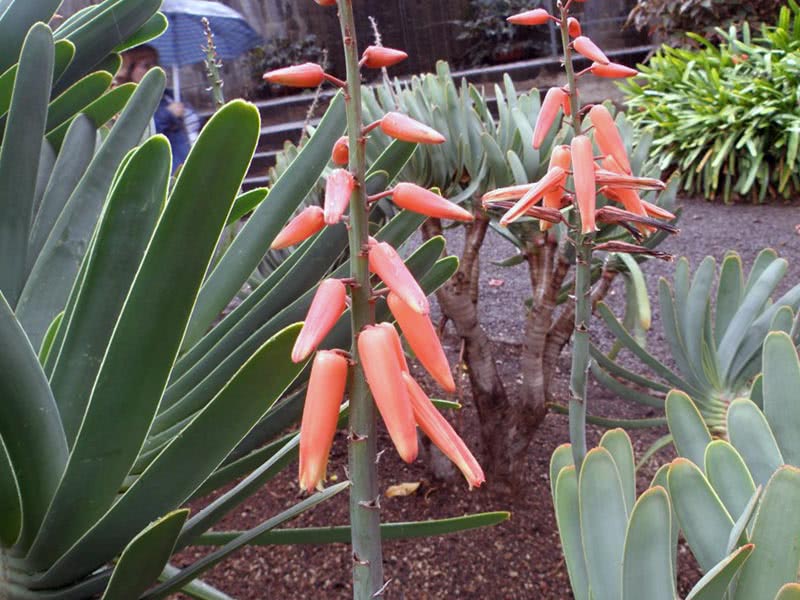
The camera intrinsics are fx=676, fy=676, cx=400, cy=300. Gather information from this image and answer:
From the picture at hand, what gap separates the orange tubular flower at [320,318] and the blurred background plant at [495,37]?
31.9ft

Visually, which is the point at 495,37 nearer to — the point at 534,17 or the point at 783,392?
the point at 534,17

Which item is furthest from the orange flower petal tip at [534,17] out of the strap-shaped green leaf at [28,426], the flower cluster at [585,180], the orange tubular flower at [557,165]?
the strap-shaped green leaf at [28,426]

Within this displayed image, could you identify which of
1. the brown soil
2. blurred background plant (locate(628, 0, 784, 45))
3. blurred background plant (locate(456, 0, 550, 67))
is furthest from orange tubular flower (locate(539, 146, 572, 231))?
blurred background plant (locate(456, 0, 550, 67))

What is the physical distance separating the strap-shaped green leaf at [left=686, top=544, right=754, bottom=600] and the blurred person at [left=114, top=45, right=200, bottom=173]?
2.94 meters

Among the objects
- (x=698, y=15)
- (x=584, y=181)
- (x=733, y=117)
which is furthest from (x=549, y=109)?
(x=698, y=15)

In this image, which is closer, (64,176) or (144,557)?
(144,557)

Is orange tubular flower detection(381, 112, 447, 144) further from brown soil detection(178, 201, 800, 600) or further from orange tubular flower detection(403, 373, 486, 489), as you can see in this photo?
brown soil detection(178, 201, 800, 600)

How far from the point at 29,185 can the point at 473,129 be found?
4.09ft

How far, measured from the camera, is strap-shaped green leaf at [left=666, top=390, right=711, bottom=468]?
37.7 inches

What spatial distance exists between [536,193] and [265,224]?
0.32 m

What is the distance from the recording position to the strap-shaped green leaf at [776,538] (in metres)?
0.68

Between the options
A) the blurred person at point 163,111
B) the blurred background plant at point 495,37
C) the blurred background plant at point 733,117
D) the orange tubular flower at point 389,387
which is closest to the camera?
the orange tubular flower at point 389,387

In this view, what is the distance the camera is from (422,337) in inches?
18.8

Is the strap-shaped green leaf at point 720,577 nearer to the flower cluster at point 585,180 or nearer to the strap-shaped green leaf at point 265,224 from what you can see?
the flower cluster at point 585,180
